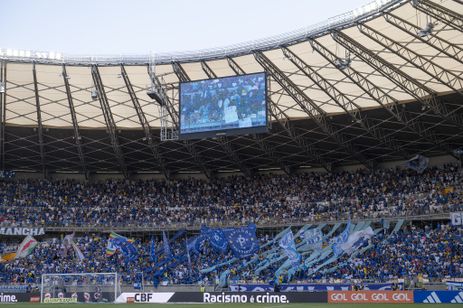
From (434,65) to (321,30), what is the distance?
27.1 feet

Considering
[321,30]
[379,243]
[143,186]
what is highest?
[321,30]

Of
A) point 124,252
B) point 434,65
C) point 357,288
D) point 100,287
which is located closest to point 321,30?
point 434,65

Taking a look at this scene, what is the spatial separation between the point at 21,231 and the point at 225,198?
21818 millimetres

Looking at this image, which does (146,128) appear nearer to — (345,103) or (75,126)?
(75,126)

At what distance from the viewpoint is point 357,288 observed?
4425 cm

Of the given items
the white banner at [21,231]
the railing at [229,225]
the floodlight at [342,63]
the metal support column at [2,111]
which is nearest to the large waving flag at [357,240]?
the railing at [229,225]

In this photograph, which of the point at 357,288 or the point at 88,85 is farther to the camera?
the point at 88,85

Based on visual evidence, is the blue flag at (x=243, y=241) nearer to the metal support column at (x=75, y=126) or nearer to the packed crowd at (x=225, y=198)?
the packed crowd at (x=225, y=198)

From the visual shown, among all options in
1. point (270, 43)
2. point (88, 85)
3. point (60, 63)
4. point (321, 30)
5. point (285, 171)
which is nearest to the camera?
point (321, 30)

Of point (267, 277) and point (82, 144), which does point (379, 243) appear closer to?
point (267, 277)

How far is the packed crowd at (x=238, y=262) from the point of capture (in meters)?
47.0

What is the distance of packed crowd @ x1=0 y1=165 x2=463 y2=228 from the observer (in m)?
56.7

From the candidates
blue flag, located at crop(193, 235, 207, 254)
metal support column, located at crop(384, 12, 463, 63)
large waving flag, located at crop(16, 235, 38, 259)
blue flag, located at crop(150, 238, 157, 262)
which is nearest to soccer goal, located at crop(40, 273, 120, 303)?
blue flag, located at crop(150, 238, 157, 262)

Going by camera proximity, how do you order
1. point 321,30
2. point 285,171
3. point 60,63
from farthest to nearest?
point 285,171
point 60,63
point 321,30
